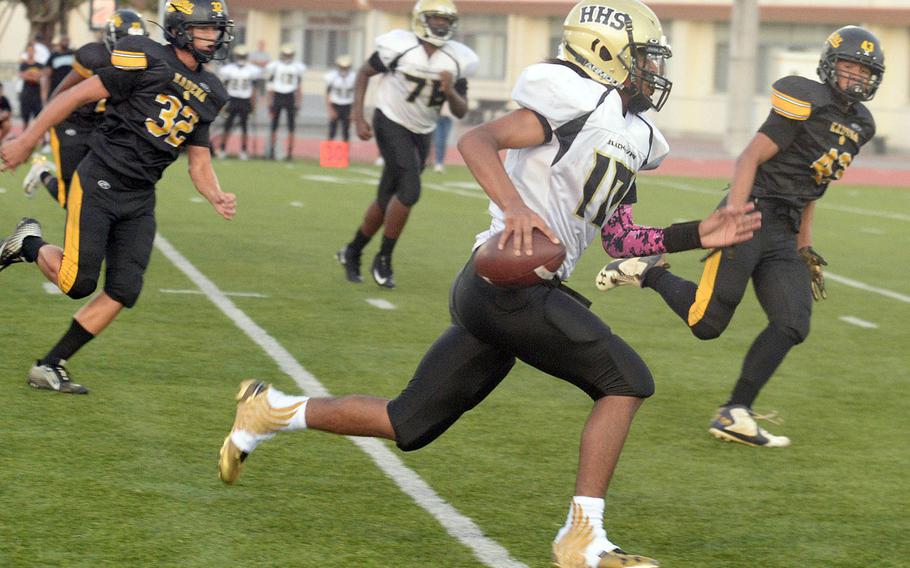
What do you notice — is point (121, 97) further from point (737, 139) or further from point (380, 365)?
point (737, 139)

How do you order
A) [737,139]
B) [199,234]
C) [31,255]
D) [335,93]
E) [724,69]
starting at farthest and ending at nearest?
[724,69] < [737,139] < [335,93] < [199,234] < [31,255]

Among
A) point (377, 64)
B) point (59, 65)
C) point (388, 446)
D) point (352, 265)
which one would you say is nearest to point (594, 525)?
point (388, 446)

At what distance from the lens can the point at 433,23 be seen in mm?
10422

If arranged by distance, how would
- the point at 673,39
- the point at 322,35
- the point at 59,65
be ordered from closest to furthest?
the point at 59,65, the point at 673,39, the point at 322,35

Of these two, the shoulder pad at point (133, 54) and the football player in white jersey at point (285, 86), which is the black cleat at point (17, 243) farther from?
the football player in white jersey at point (285, 86)

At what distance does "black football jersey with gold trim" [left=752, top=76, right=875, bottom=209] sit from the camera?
20.9 ft

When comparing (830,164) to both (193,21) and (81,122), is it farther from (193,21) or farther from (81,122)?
(81,122)

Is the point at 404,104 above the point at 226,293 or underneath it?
above

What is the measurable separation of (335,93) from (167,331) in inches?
700

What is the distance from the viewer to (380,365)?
7699mm

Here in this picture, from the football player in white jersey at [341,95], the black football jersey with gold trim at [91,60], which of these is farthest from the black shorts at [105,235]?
the football player in white jersey at [341,95]

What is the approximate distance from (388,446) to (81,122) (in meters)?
3.89

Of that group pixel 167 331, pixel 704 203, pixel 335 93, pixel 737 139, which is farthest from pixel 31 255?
pixel 737 139

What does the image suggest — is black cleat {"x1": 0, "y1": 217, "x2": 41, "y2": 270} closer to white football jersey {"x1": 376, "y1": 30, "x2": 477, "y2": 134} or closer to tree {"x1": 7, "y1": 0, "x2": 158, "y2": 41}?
white football jersey {"x1": 376, "y1": 30, "x2": 477, "y2": 134}
